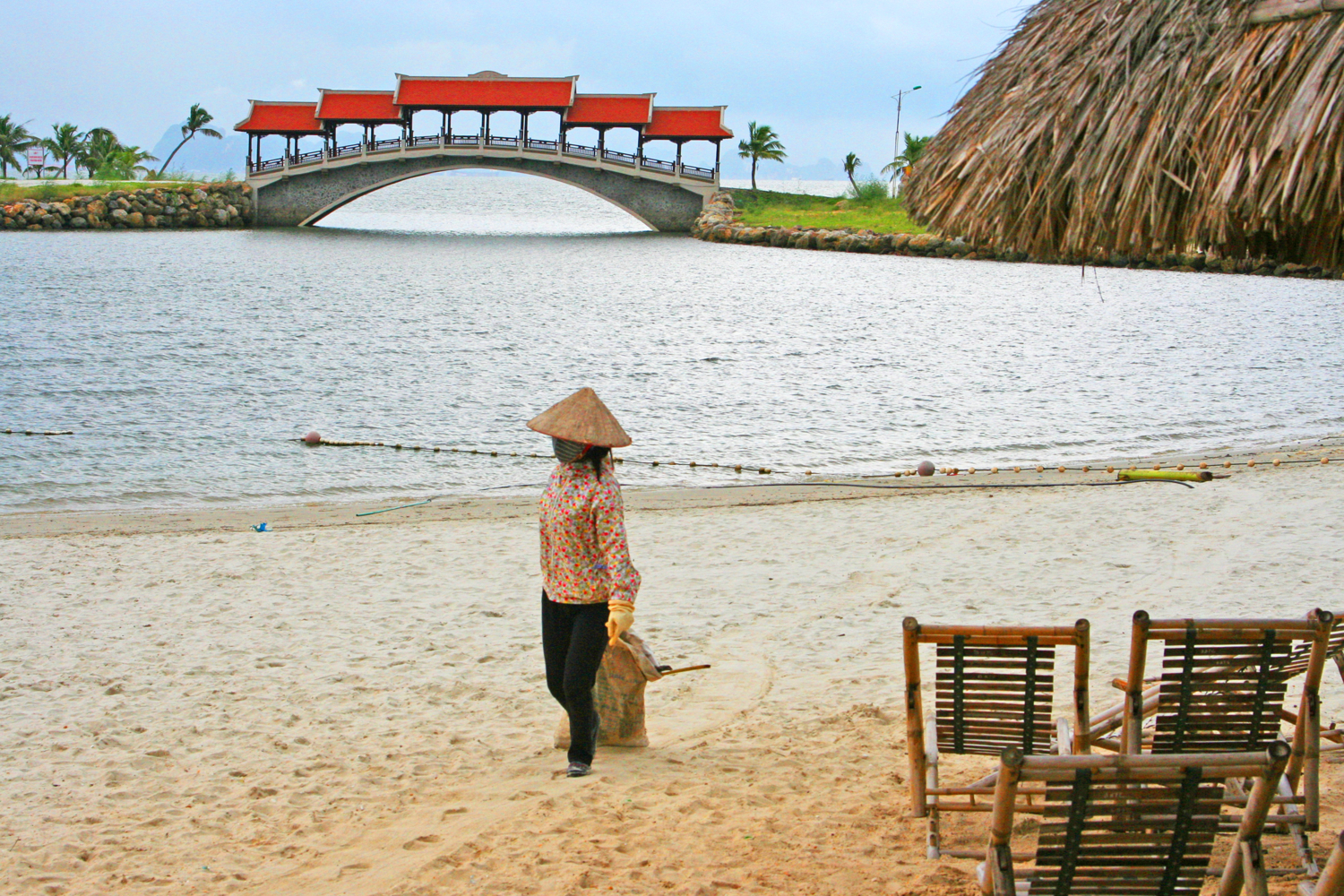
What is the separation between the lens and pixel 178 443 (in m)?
17.0

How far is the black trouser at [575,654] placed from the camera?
448cm

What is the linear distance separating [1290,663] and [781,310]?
35412 mm

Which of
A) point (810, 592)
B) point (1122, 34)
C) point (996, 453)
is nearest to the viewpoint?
point (1122, 34)

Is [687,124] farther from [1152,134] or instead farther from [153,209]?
[1152,134]

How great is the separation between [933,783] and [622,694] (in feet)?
5.40

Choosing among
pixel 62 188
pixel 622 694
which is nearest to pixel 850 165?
pixel 62 188

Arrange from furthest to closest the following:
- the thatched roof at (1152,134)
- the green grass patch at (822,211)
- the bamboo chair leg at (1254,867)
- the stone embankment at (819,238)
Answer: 1. the green grass patch at (822,211)
2. the stone embankment at (819,238)
3. the thatched roof at (1152,134)
4. the bamboo chair leg at (1254,867)

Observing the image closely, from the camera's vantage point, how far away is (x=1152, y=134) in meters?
3.76

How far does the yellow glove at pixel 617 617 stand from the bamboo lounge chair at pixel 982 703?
3.75 ft

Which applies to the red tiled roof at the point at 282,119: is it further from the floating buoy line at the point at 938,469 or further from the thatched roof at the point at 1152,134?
the thatched roof at the point at 1152,134

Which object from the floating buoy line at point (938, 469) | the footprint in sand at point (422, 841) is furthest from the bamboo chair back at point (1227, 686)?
the floating buoy line at point (938, 469)

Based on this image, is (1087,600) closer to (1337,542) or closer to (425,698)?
(1337,542)

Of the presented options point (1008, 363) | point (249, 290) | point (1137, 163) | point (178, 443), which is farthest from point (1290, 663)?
point (249, 290)

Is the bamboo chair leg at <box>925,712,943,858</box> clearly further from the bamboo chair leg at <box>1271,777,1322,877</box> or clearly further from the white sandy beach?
the bamboo chair leg at <box>1271,777,1322,877</box>
